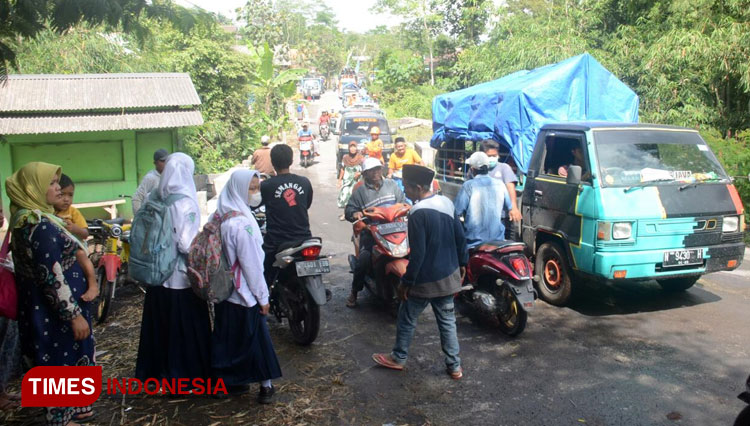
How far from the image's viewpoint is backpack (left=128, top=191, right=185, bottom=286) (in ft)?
13.3

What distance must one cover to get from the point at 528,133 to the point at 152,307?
20.1ft

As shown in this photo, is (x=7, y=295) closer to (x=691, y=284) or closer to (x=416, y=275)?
(x=416, y=275)

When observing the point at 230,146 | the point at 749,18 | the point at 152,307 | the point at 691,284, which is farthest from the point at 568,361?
the point at 230,146

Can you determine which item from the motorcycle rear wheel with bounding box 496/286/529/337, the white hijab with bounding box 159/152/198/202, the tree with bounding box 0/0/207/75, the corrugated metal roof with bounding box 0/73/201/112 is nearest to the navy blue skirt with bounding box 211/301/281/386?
the white hijab with bounding box 159/152/198/202

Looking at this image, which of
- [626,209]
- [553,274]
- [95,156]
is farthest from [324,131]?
[626,209]

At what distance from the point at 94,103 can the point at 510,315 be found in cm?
921

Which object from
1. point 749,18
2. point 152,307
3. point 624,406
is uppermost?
point 749,18

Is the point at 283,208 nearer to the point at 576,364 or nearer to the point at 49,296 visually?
the point at 49,296

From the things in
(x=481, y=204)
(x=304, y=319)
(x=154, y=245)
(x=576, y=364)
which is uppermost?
(x=481, y=204)

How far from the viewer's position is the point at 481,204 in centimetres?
607

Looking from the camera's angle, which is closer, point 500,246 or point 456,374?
point 456,374

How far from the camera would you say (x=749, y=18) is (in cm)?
1194

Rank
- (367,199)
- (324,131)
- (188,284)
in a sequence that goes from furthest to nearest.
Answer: (324,131) → (367,199) → (188,284)

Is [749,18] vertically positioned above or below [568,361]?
above
